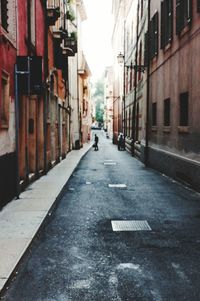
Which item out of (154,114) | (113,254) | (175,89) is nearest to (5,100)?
(113,254)

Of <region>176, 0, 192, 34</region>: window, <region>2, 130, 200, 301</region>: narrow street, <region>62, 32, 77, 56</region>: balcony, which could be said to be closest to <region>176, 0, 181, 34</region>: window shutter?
<region>176, 0, 192, 34</region>: window

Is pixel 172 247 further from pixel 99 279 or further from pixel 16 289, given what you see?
pixel 16 289

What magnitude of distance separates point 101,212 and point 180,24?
8.45 meters

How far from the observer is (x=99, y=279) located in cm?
573

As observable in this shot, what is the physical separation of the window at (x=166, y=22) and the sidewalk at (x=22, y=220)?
7.35 metres

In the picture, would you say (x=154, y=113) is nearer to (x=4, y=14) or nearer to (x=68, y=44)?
(x=68, y=44)

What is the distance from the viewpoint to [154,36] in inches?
882

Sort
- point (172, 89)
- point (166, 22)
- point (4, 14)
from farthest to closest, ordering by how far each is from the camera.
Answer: point (166, 22) < point (172, 89) < point (4, 14)

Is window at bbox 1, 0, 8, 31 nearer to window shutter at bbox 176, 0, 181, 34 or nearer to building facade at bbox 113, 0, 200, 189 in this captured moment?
building facade at bbox 113, 0, 200, 189

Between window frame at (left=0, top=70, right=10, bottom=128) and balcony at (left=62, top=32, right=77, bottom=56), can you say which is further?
balcony at (left=62, top=32, right=77, bottom=56)

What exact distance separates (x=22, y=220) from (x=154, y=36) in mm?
15547

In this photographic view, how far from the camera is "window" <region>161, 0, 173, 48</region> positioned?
59.6 ft

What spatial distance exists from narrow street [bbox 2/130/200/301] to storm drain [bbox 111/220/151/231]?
0.11m

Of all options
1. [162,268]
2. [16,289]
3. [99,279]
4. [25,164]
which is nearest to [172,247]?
[162,268]
